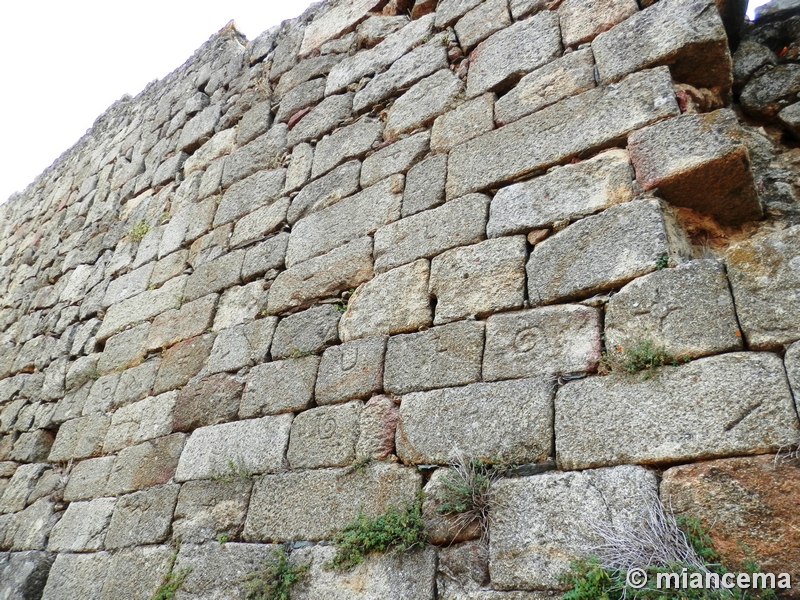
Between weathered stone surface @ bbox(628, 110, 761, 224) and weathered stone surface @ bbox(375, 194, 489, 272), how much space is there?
71cm

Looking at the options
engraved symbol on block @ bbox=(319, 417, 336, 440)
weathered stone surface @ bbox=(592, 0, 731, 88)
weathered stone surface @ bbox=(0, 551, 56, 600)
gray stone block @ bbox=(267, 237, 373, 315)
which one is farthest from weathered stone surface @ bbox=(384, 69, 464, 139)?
weathered stone surface @ bbox=(0, 551, 56, 600)

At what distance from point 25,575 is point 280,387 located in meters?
2.00

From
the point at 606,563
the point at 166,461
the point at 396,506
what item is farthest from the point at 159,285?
the point at 606,563

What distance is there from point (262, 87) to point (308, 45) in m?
0.50

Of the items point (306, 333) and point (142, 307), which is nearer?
point (306, 333)

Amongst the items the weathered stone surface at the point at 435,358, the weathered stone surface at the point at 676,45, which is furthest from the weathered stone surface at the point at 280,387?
the weathered stone surface at the point at 676,45

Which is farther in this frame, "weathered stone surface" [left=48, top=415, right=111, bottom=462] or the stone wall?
"weathered stone surface" [left=48, top=415, right=111, bottom=462]

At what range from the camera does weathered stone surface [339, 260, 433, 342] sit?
261cm

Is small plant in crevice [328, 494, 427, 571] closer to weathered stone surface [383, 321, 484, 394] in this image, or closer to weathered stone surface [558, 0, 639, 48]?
weathered stone surface [383, 321, 484, 394]

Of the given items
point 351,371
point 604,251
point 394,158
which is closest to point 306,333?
point 351,371

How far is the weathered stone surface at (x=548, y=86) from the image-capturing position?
2652 mm

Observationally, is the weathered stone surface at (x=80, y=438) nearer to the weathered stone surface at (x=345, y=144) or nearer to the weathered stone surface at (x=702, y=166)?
the weathered stone surface at (x=345, y=144)

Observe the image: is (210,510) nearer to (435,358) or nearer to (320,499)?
(320,499)

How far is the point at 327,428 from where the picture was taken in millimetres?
2594
